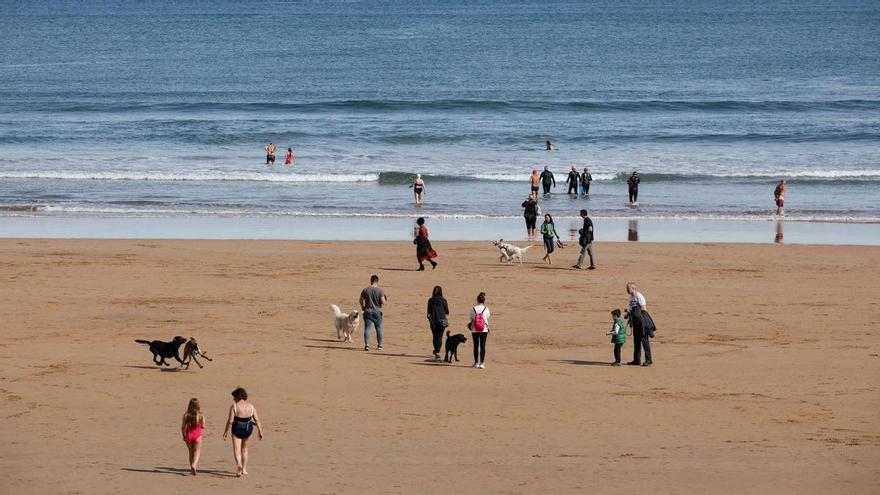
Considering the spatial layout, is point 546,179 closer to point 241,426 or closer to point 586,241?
point 586,241

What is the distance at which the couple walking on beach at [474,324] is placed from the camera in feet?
57.6

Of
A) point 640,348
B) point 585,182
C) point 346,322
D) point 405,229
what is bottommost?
point 640,348

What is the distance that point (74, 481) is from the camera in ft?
42.0

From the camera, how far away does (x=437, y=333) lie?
59.5 feet

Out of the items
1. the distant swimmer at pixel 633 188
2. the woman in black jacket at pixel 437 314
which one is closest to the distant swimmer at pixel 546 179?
the distant swimmer at pixel 633 188

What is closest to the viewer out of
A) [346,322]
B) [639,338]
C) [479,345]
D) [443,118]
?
[479,345]

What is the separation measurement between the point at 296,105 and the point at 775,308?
4653 centimetres

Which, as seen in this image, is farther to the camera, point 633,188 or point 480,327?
point 633,188

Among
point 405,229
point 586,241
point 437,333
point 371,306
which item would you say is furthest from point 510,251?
point 437,333

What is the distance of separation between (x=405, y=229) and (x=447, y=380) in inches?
596

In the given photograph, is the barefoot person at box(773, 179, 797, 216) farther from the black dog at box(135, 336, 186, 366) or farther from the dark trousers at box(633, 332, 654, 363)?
the black dog at box(135, 336, 186, 366)

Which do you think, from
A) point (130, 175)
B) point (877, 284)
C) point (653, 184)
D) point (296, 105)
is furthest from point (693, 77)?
point (877, 284)

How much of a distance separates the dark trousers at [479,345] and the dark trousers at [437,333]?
65 centimetres

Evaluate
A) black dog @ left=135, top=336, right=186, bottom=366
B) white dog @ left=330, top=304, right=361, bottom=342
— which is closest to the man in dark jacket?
white dog @ left=330, top=304, right=361, bottom=342
